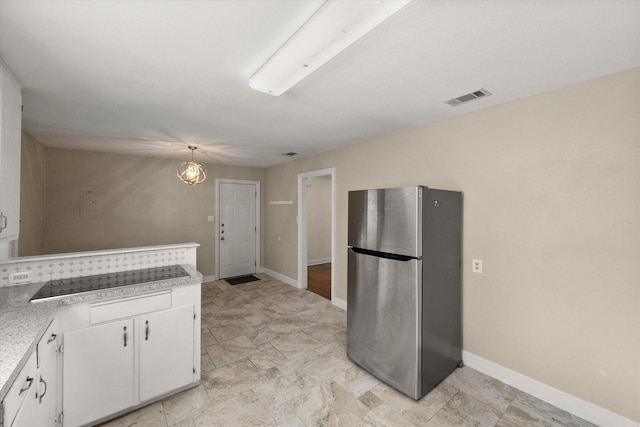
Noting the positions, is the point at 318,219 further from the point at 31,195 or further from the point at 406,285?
the point at 31,195

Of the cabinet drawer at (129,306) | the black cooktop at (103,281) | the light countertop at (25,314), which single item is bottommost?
the cabinet drawer at (129,306)

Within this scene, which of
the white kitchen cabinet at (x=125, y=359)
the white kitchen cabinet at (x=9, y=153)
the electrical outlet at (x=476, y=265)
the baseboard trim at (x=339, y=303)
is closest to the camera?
the white kitchen cabinet at (x=9, y=153)

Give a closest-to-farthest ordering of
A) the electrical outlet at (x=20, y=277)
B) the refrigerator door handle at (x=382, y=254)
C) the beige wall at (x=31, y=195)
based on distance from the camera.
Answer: the electrical outlet at (x=20, y=277)
the refrigerator door handle at (x=382, y=254)
the beige wall at (x=31, y=195)

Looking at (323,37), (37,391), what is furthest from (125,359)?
(323,37)

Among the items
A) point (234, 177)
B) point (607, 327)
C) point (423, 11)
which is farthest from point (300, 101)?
point (234, 177)

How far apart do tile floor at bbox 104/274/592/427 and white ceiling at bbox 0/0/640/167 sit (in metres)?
2.42

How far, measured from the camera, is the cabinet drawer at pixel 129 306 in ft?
5.81

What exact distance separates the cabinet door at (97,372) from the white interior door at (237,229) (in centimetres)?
364

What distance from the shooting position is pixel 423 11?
1.22m

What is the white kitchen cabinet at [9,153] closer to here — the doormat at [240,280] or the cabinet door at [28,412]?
the cabinet door at [28,412]

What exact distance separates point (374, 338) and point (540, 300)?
53.8 inches

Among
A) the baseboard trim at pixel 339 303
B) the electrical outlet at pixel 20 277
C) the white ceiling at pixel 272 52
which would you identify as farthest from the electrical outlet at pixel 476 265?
the electrical outlet at pixel 20 277

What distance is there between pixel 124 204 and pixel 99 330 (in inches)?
134

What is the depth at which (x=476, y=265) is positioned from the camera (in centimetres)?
246
